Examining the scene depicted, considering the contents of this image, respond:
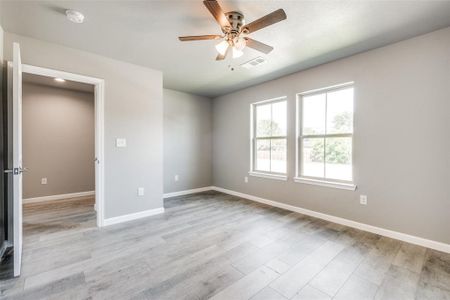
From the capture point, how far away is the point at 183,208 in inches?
156

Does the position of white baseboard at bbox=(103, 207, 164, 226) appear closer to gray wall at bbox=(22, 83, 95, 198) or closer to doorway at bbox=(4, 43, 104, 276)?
doorway at bbox=(4, 43, 104, 276)

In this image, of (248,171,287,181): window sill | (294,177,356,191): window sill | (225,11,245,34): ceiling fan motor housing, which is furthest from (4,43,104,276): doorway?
(294,177,356,191): window sill

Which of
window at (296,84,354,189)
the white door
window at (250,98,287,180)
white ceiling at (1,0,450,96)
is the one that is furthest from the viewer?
window at (250,98,287,180)

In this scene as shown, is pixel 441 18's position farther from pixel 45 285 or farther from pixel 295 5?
pixel 45 285

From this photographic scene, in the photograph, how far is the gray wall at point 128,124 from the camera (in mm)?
2982

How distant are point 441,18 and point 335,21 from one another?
1095mm

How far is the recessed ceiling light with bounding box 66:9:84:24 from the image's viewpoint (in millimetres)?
2066

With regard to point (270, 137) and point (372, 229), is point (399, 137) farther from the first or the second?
point (270, 137)

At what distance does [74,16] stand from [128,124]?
1576 mm

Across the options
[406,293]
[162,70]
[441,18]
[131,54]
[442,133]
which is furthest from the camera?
[162,70]

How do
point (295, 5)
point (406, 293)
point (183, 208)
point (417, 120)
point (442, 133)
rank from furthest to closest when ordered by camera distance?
point (183, 208), point (417, 120), point (442, 133), point (295, 5), point (406, 293)

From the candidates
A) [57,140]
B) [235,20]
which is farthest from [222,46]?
[57,140]

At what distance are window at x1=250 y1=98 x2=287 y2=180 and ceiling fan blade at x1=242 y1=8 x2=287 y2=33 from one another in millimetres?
2324

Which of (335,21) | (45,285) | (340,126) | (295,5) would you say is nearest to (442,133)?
(340,126)
